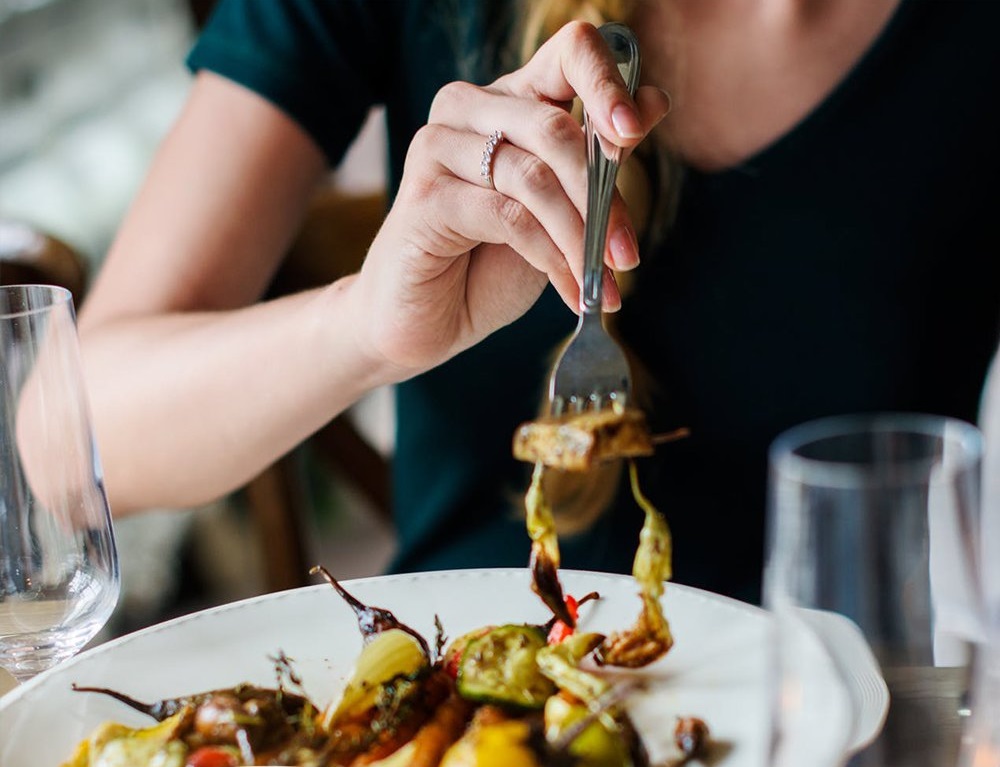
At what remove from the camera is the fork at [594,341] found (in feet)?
1.62

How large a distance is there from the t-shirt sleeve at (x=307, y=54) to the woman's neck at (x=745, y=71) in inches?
9.1

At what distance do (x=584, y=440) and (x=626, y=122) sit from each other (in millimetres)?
133

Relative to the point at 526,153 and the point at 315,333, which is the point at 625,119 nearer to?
the point at 526,153

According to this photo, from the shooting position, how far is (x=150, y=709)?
19.1 inches

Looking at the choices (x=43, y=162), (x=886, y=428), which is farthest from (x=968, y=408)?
(x=43, y=162)

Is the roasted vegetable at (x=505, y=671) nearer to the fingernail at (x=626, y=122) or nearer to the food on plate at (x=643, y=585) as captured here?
the food on plate at (x=643, y=585)

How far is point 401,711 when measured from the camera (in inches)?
18.1

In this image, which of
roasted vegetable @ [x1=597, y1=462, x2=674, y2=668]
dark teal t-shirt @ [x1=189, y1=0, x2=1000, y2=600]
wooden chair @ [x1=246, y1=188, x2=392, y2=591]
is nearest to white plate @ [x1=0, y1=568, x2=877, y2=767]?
roasted vegetable @ [x1=597, y1=462, x2=674, y2=668]

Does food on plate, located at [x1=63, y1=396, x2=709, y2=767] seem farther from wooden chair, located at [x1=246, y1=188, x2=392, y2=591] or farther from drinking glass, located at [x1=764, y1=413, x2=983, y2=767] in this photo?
wooden chair, located at [x1=246, y1=188, x2=392, y2=591]

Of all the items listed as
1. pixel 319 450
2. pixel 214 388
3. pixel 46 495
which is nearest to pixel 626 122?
pixel 46 495

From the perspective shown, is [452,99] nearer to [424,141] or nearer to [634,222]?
[424,141]

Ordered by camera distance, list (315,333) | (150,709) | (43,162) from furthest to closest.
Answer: (43,162) → (315,333) → (150,709)

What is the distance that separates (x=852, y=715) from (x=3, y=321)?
371 millimetres

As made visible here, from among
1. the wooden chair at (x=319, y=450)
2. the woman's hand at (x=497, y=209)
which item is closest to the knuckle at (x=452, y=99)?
the woman's hand at (x=497, y=209)
